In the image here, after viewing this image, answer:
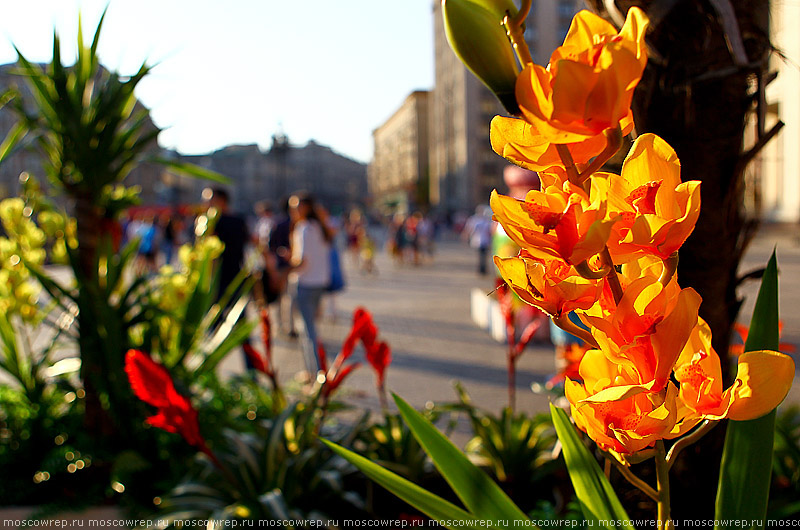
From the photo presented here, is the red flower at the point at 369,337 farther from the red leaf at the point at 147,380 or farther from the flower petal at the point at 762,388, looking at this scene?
the flower petal at the point at 762,388

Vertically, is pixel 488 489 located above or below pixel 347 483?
above

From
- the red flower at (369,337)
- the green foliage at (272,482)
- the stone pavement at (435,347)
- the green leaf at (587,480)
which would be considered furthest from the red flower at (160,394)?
the stone pavement at (435,347)

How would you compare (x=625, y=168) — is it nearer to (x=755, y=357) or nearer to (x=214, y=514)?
(x=755, y=357)

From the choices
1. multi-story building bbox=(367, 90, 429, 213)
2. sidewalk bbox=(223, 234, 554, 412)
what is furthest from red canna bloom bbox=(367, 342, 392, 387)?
multi-story building bbox=(367, 90, 429, 213)

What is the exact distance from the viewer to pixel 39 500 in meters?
2.58

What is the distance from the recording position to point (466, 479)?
96cm

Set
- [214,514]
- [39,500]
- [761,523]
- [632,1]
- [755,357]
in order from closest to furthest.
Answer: [755,357] → [761,523] → [632,1] → [214,514] → [39,500]

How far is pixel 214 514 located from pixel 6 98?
75.9 inches

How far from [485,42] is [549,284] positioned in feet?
0.88

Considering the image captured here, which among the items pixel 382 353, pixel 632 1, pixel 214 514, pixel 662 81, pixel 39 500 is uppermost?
pixel 632 1

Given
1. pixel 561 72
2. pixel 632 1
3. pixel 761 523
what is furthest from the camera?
pixel 632 1

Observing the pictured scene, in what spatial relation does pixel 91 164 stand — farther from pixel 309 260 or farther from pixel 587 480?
pixel 309 260

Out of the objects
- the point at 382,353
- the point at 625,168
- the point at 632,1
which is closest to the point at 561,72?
the point at 625,168

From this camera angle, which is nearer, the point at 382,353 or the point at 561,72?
the point at 561,72
